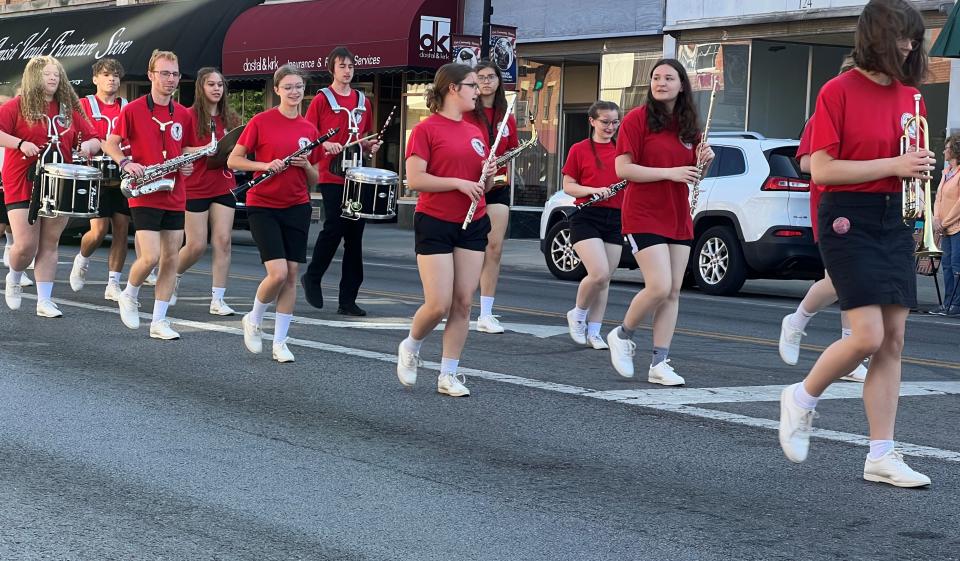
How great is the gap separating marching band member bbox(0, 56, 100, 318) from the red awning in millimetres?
15605

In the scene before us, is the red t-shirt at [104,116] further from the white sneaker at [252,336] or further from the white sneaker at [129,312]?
the white sneaker at [252,336]

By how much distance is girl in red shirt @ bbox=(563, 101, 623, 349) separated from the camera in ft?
33.6

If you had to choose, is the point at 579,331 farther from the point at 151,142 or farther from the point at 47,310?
the point at 47,310

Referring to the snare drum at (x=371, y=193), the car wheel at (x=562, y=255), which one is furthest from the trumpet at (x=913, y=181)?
the car wheel at (x=562, y=255)

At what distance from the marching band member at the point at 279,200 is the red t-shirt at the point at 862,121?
4.24 metres

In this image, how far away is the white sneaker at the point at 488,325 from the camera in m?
11.2

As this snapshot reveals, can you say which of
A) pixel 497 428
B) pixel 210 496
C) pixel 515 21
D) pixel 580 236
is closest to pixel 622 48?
pixel 515 21

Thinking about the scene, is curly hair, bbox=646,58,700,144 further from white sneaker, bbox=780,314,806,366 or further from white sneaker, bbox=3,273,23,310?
white sneaker, bbox=3,273,23,310

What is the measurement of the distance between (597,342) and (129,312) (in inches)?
135

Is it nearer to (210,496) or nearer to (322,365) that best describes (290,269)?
(322,365)

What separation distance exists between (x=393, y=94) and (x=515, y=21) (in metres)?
4.42

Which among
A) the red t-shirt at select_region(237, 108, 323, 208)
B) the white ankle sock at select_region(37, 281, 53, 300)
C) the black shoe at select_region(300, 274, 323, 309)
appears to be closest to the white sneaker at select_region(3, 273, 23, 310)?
the white ankle sock at select_region(37, 281, 53, 300)

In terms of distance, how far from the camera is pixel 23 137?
11.0m

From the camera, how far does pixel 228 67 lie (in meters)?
30.9
